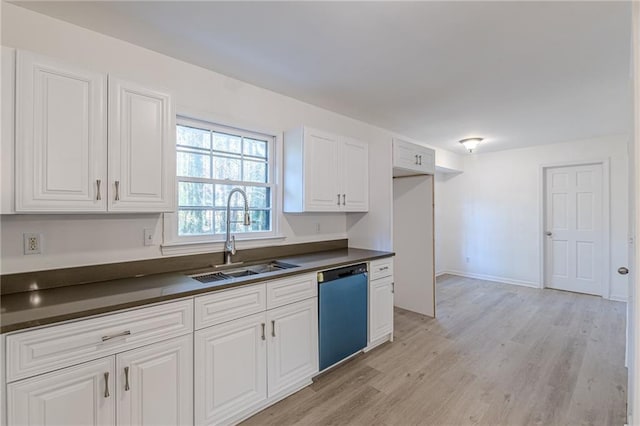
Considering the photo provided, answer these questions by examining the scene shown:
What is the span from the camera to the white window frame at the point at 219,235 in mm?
2250

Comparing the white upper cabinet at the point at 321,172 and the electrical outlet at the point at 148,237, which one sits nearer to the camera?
the electrical outlet at the point at 148,237

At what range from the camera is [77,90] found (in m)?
1.61

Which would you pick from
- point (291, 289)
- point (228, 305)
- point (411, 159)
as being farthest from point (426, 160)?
point (228, 305)

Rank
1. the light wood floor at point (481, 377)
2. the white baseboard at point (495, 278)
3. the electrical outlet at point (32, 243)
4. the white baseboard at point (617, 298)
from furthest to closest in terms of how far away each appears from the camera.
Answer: the white baseboard at point (495, 278) < the white baseboard at point (617, 298) < the light wood floor at point (481, 377) < the electrical outlet at point (32, 243)

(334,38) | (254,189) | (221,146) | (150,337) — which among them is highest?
(334,38)

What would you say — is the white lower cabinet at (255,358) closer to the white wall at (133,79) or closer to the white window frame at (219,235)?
the white window frame at (219,235)

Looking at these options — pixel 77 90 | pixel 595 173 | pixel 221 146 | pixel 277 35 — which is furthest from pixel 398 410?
pixel 595 173

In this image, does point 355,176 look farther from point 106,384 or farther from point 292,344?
point 106,384

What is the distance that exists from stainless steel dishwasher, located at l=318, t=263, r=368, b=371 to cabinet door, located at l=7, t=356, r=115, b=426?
1.42 m

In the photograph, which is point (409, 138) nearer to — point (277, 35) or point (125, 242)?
point (277, 35)

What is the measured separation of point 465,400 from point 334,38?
2738mm

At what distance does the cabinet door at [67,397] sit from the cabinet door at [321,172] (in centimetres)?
186

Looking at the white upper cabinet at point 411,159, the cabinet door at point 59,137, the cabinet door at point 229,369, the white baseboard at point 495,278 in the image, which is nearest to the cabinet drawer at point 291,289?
the cabinet door at point 229,369

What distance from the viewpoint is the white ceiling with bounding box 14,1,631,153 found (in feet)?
5.63
